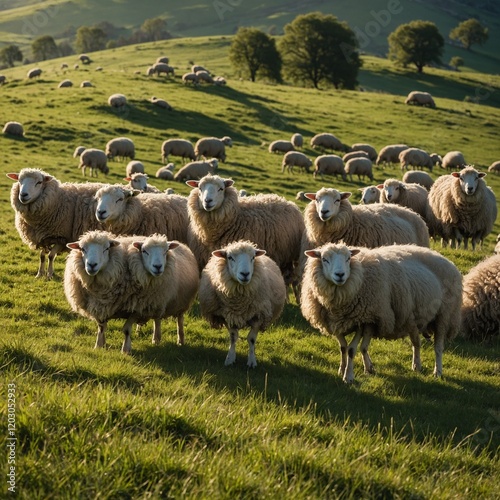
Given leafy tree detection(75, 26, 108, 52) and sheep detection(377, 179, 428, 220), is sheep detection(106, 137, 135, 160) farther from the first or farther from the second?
leafy tree detection(75, 26, 108, 52)

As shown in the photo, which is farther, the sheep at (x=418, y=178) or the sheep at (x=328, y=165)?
the sheep at (x=328, y=165)

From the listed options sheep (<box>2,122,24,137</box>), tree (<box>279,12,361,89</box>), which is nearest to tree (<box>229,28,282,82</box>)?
tree (<box>279,12,361,89</box>)

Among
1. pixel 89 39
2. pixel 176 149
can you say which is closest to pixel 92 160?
pixel 176 149

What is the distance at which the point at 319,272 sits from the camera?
7.48 m

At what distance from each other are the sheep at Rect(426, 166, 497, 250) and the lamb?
18.7ft

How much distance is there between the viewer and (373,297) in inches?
289

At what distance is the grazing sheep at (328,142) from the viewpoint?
114 ft

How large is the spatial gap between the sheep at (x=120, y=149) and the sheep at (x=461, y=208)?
15250 millimetres

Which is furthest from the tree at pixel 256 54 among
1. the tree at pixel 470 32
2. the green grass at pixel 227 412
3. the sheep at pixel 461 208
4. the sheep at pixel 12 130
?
the tree at pixel 470 32

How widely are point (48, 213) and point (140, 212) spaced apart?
68.3 inches

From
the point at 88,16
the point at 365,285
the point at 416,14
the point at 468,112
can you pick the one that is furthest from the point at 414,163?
the point at 88,16

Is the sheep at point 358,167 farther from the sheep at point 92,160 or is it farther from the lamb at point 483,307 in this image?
the lamb at point 483,307

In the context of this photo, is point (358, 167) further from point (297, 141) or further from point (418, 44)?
point (418, 44)

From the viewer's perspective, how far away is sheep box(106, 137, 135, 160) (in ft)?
89.3
